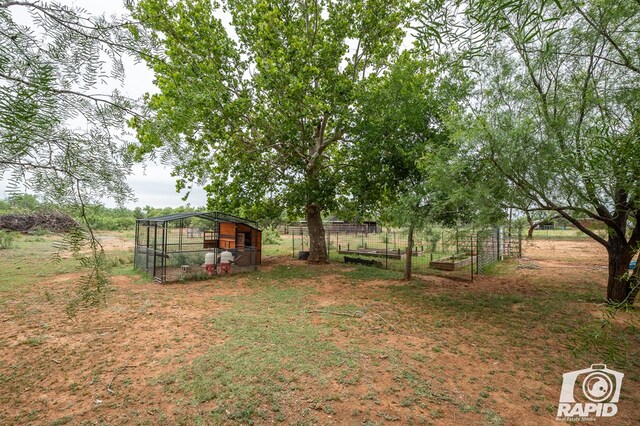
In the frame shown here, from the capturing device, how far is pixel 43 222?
3.14 ft

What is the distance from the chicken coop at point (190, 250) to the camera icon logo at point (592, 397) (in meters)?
9.39

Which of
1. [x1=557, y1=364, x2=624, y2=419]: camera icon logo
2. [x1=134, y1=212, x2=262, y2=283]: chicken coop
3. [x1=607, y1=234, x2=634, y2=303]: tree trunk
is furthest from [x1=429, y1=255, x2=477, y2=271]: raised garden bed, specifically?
[x1=557, y1=364, x2=624, y2=419]: camera icon logo

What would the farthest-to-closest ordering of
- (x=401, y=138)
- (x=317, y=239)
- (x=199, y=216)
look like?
(x=317, y=239), (x=199, y=216), (x=401, y=138)

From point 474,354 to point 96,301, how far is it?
16.6ft

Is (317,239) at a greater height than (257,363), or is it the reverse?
(317,239)

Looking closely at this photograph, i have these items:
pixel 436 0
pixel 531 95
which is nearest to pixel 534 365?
pixel 531 95

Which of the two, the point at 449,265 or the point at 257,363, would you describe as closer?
the point at 257,363

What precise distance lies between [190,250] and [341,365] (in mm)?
9962

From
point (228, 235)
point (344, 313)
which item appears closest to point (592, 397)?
point (344, 313)

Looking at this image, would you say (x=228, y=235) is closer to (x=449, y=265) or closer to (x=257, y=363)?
(x=449, y=265)

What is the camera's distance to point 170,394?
3432mm

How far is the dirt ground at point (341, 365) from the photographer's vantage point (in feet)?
10.3

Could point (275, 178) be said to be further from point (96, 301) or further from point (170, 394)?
point (96, 301)

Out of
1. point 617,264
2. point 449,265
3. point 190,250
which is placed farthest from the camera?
point 449,265
